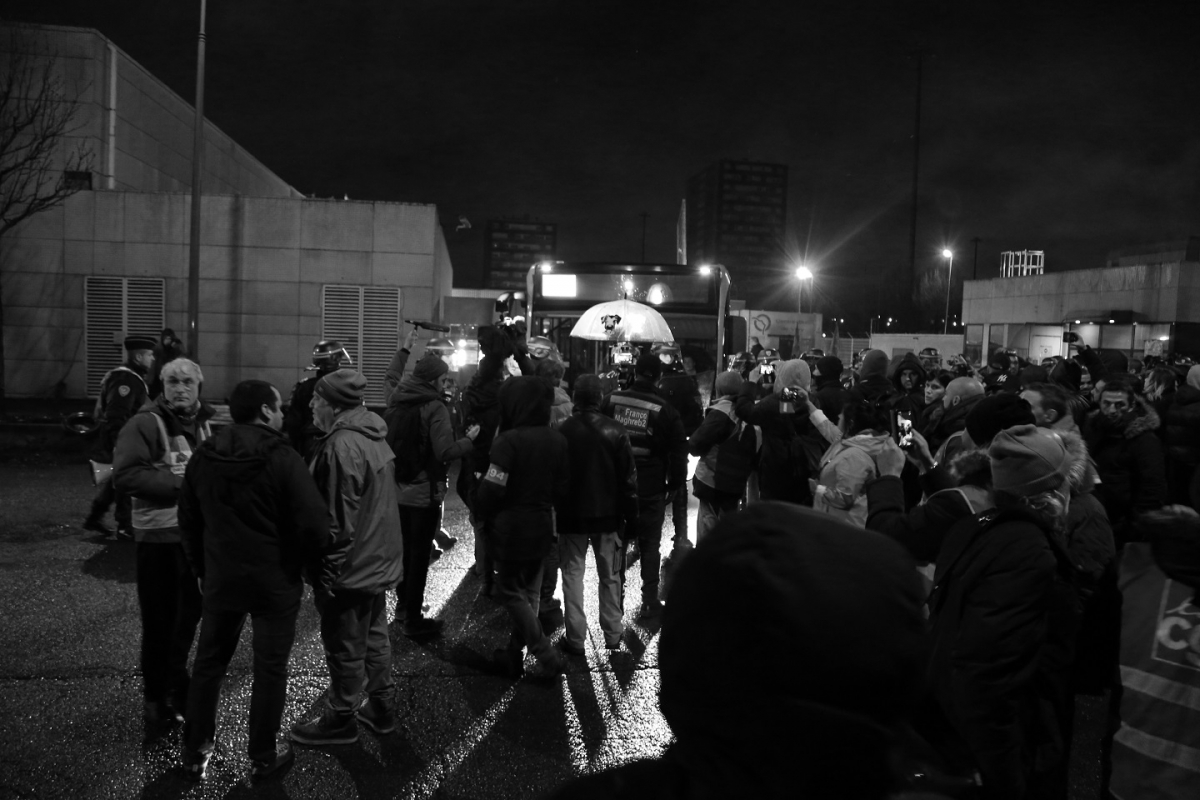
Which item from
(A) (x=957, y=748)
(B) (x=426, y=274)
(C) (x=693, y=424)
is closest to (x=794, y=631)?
(A) (x=957, y=748)

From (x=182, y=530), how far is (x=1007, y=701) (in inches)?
144

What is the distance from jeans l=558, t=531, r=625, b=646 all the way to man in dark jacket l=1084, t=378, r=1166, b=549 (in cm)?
343

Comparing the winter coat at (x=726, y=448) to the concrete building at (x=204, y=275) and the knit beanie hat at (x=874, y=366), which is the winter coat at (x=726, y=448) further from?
the concrete building at (x=204, y=275)

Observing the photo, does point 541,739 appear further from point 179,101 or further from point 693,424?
point 179,101

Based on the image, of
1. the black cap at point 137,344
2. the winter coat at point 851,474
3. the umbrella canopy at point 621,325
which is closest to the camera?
the winter coat at point 851,474

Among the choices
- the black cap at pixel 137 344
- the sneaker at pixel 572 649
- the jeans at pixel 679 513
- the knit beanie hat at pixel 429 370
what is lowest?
the sneaker at pixel 572 649

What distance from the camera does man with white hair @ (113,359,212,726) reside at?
460 centimetres

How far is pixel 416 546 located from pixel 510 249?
17603 cm

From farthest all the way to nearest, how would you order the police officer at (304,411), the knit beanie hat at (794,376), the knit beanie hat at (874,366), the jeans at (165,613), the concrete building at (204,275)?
the concrete building at (204,275), the police officer at (304,411), the knit beanie hat at (874,366), the knit beanie hat at (794,376), the jeans at (165,613)

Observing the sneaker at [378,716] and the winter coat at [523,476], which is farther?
the winter coat at [523,476]

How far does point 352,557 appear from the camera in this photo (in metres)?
4.61

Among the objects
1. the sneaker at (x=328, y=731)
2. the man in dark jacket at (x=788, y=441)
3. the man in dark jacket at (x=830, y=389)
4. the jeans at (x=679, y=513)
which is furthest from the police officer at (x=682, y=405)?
the sneaker at (x=328, y=731)

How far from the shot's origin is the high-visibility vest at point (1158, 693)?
92.1 inches

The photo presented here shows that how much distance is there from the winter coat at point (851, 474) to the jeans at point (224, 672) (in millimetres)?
2847
